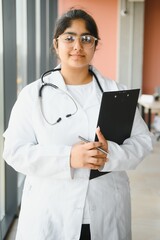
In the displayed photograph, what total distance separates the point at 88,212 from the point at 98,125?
350 millimetres

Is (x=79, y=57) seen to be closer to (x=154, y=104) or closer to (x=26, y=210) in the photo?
(x=26, y=210)

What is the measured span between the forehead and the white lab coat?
0.19 metres

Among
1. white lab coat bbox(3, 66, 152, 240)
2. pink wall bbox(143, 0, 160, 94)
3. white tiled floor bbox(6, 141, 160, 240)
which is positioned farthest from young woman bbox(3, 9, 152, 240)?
pink wall bbox(143, 0, 160, 94)

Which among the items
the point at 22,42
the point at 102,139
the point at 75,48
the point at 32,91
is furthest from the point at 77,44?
the point at 22,42

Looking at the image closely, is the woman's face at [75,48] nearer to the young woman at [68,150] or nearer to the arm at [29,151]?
the young woman at [68,150]

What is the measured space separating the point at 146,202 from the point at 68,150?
7.79 ft

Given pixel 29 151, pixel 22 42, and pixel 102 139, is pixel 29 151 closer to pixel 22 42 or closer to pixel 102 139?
pixel 102 139

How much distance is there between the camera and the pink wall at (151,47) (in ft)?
23.2

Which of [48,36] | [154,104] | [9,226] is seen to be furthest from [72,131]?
[154,104]

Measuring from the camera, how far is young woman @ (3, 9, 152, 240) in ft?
4.12

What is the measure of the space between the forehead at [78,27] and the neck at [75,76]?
152 mm

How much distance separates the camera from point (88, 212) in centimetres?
134

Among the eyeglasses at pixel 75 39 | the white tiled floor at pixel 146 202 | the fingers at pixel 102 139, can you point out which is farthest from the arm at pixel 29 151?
the white tiled floor at pixel 146 202

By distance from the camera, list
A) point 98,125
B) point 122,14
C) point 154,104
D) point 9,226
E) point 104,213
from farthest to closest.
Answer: point 122,14 < point 154,104 < point 9,226 < point 104,213 < point 98,125
